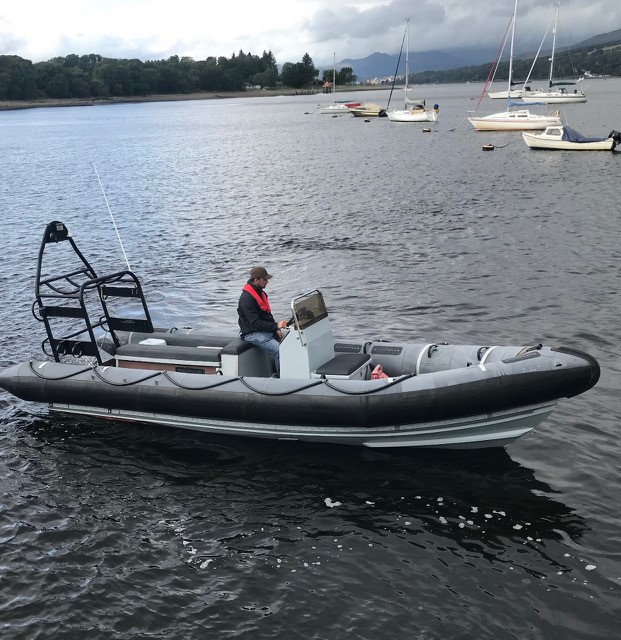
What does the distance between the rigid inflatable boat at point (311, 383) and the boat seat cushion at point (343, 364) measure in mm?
23

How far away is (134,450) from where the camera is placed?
11531 millimetres

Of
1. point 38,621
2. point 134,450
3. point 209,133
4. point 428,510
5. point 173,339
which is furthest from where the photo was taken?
point 209,133

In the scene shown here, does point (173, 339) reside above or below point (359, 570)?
above

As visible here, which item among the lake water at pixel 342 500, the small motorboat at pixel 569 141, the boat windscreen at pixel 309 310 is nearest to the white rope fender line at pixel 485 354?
the lake water at pixel 342 500

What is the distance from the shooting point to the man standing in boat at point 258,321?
11406 millimetres

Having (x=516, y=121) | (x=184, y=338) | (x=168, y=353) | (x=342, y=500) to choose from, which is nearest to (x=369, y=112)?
(x=516, y=121)

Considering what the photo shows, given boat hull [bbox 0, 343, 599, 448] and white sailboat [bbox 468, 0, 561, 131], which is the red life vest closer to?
boat hull [bbox 0, 343, 599, 448]

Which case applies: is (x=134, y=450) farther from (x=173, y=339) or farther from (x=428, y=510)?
(x=428, y=510)

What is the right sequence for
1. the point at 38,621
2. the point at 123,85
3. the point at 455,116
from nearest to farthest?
1. the point at 38,621
2. the point at 455,116
3. the point at 123,85

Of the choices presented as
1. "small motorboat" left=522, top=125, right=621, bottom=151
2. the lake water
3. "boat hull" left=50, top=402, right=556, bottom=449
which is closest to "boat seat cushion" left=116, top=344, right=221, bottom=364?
"boat hull" left=50, top=402, right=556, bottom=449

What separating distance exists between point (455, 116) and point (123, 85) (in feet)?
407

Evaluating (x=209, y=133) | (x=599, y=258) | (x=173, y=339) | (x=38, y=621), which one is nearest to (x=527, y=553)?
(x=38, y=621)

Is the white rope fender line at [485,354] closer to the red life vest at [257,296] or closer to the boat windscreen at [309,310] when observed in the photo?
the boat windscreen at [309,310]

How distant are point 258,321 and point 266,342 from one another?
0.37 metres
